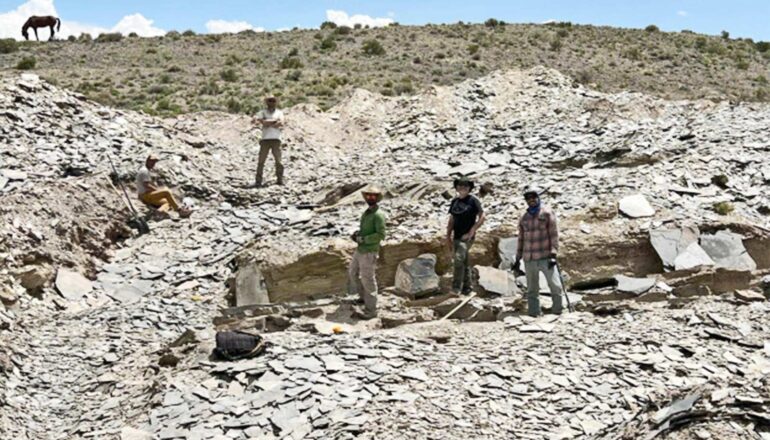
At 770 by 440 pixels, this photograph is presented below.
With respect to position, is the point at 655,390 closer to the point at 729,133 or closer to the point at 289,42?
the point at 729,133

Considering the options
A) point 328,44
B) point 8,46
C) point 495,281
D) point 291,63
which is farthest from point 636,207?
point 8,46

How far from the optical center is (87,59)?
33469 millimetres

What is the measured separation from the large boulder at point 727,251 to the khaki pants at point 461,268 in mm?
3364

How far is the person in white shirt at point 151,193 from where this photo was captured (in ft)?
46.5

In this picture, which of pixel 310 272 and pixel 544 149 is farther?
pixel 544 149

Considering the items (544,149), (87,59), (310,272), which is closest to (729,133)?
(544,149)

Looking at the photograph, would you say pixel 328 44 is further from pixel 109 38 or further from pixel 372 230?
pixel 372 230

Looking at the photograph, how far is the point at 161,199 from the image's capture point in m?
14.4

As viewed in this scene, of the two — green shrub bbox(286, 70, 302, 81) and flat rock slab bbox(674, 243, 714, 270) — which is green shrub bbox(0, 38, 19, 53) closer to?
green shrub bbox(286, 70, 302, 81)

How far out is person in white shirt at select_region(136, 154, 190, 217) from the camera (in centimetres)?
1418

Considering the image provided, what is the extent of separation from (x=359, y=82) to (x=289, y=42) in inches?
444

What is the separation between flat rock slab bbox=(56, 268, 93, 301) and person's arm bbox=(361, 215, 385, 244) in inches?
178

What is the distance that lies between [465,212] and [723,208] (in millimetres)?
4481

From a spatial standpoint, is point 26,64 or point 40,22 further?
point 40,22
